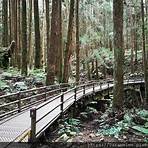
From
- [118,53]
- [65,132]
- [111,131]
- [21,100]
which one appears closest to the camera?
[65,132]

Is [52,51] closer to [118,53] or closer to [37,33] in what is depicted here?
[118,53]

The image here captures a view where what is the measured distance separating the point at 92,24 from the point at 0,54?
1986 centimetres

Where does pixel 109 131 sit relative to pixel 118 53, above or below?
below

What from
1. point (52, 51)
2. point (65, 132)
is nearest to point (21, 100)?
point (65, 132)

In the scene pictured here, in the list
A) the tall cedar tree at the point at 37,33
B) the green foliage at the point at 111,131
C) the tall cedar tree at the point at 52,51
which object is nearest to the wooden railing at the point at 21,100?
the tall cedar tree at the point at 52,51

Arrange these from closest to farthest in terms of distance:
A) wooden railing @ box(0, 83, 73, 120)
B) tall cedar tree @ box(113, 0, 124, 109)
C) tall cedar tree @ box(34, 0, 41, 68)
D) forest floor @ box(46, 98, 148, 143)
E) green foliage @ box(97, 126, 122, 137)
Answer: forest floor @ box(46, 98, 148, 143) < green foliage @ box(97, 126, 122, 137) < wooden railing @ box(0, 83, 73, 120) < tall cedar tree @ box(113, 0, 124, 109) < tall cedar tree @ box(34, 0, 41, 68)

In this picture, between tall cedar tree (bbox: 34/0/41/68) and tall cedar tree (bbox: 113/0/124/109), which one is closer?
tall cedar tree (bbox: 113/0/124/109)

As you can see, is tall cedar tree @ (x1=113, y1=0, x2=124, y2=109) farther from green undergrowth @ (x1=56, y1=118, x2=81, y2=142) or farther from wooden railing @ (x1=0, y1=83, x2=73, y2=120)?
green undergrowth @ (x1=56, y1=118, x2=81, y2=142)

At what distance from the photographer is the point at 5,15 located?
31.0m

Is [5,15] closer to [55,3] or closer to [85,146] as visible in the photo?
[55,3]

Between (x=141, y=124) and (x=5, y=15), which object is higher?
(x=5, y=15)

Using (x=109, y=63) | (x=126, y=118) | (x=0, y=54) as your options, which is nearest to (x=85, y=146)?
(x=126, y=118)

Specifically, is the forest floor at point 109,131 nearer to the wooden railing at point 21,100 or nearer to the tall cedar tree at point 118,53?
the tall cedar tree at point 118,53

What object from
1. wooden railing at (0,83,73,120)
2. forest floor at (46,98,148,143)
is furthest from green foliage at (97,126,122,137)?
wooden railing at (0,83,73,120)
